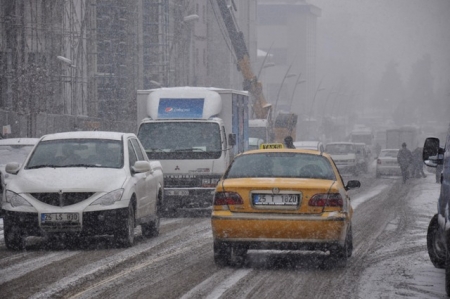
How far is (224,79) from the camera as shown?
11056cm

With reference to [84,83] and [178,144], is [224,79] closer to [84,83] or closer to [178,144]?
[84,83]

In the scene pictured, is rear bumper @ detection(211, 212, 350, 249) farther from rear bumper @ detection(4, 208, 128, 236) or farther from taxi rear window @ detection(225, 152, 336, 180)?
rear bumper @ detection(4, 208, 128, 236)

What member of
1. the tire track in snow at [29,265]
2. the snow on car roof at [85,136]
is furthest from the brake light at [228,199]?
the snow on car roof at [85,136]

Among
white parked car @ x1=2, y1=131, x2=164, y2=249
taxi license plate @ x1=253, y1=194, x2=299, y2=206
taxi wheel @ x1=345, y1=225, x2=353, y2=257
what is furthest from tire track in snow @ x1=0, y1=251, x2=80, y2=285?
taxi wheel @ x1=345, y1=225, x2=353, y2=257

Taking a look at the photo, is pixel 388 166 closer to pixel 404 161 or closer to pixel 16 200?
pixel 404 161

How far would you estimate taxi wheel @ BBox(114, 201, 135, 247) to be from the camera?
15.2 metres

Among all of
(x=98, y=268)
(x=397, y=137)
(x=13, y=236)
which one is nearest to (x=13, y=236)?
(x=13, y=236)

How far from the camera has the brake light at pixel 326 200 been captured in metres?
12.7

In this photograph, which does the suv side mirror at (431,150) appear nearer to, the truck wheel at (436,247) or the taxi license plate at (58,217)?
the truck wheel at (436,247)

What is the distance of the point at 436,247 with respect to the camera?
1259cm

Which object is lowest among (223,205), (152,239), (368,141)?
(368,141)

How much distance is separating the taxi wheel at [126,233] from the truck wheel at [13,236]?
1243 millimetres

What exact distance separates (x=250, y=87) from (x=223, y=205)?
148 feet

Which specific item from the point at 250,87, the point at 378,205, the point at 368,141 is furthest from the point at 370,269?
the point at 368,141
